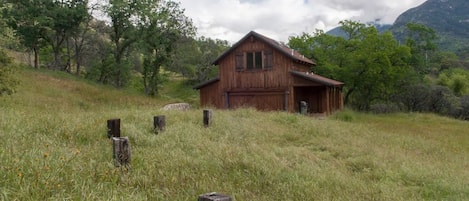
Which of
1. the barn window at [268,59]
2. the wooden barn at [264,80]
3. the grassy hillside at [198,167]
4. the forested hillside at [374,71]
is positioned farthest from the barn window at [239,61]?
the grassy hillside at [198,167]

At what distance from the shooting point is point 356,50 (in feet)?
118

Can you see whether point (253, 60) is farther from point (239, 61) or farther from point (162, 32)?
point (162, 32)

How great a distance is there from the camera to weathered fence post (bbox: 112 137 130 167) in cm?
587

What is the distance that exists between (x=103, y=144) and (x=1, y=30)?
11.6 metres

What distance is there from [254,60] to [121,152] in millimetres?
21201

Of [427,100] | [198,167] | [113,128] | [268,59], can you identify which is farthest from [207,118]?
[427,100]

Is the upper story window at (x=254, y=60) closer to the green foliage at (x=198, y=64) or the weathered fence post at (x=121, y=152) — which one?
the weathered fence post at (x=121, y=152)

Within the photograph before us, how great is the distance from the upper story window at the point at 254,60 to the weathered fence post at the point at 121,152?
20.9 metres

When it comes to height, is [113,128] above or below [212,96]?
below

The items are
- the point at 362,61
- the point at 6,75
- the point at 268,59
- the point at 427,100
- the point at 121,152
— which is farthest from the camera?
the point at 427,100

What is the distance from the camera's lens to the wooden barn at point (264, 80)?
25766 mm

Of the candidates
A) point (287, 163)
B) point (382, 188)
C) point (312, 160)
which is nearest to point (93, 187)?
point (287, 163)

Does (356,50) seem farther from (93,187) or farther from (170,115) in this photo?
(93,187)

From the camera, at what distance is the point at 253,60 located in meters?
26.5
